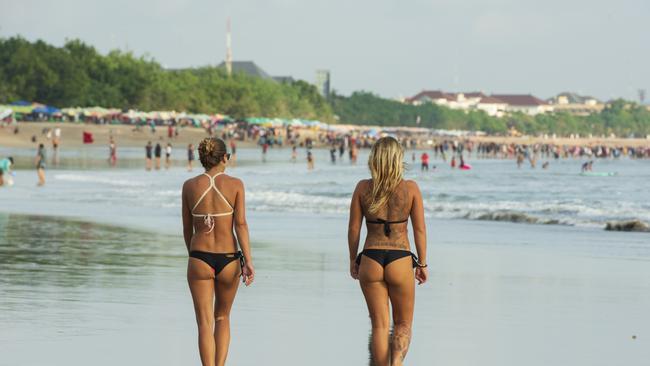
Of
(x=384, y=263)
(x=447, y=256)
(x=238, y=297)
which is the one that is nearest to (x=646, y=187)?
(x=447, y=256)

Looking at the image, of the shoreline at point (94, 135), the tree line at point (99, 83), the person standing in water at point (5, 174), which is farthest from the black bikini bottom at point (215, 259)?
the tree line at point (99, 83)

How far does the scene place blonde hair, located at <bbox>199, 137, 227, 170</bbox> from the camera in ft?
24.6

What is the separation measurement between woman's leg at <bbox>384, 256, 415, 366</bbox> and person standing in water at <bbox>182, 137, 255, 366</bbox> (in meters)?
0.85

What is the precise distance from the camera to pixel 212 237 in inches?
294

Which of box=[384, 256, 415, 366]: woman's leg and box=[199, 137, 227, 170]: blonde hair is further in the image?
box=[199, 137, 227, 170]: blonde hair

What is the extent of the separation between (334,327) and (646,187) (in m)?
47.6

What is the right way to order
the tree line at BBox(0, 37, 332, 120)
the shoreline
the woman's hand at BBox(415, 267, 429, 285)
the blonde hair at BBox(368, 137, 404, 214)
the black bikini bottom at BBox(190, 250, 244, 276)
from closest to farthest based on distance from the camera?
the blonde hair at BBox(368, 137, 404, 214), the woman's hand at BBox(415, 267, 429, 285), the black bikini bottom at BBox(190, 250, 244, 276), the shoreline, the tree line at BBox(0, 37, 332, 120)

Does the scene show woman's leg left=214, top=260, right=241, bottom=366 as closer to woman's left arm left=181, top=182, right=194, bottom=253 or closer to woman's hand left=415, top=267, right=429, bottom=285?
woman's left arm left=181, top=182, right=194, bottom=253

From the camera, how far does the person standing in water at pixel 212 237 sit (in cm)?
746

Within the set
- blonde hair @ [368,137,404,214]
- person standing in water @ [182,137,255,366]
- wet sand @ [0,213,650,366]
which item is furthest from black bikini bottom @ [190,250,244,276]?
wet sand @ [0,213,650,366]

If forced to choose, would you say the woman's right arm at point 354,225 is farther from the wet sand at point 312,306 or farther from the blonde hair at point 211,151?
the wet sand at point 312,306

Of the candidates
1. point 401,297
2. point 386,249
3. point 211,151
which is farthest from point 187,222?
point 401,297

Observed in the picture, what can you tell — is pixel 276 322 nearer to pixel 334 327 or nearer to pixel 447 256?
pixel 334 327

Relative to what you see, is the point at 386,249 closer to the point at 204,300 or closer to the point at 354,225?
the point at 354,225
